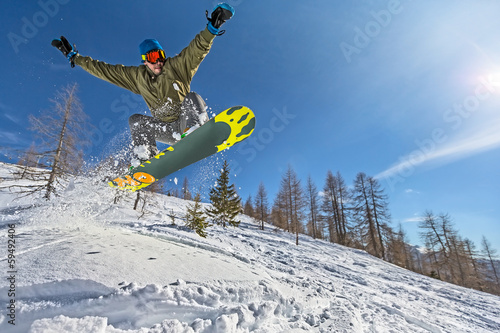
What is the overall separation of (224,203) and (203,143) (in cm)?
1479

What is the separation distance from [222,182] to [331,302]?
16120 millimetres

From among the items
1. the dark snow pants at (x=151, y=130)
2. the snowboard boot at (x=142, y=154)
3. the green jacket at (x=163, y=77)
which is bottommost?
the snowboard boot at (x=142, y=154)

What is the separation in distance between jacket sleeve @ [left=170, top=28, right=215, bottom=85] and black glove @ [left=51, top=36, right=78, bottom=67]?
2.10 m

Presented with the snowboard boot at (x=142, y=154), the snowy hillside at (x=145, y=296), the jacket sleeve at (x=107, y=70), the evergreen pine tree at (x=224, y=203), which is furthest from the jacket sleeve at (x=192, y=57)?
the evergreen pine tree at (x=224, y=203)

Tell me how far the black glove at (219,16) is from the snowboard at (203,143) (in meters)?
1.15

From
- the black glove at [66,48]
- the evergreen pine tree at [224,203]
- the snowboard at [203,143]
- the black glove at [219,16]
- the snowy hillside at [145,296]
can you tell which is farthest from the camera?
the evergreen pine tree at [224,203]

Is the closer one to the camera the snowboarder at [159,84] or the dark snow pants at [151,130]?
the snowboarder at [159,84]

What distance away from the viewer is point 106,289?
1.97 meters

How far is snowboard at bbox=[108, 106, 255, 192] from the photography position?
10.9ft

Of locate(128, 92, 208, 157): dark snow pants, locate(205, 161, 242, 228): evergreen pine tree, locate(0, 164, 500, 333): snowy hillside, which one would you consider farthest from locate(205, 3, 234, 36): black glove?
locate(205, 161, 242, 228): evergreen pine tree

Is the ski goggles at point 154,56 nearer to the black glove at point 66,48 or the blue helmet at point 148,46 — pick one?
the blue helmet at point 148,46

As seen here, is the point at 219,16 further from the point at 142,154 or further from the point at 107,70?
the point at 142,154

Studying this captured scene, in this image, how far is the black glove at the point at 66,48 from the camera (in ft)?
12.3

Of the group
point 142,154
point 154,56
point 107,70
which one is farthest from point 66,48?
point 142,154
